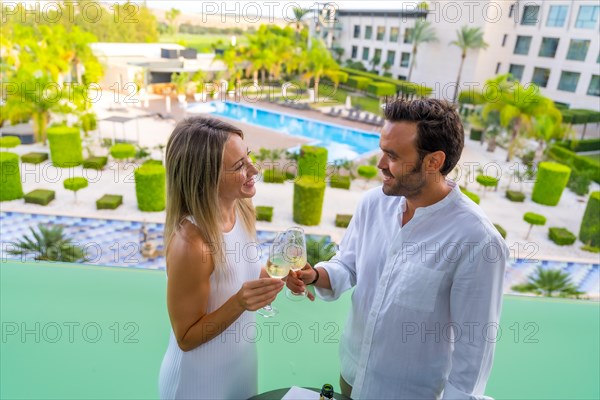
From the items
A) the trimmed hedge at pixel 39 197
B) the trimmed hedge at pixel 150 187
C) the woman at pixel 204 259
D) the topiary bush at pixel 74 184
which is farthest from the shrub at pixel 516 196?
the woman at pixel 204 259

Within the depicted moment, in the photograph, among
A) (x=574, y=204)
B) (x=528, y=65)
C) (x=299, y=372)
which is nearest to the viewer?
(x=299, y=372)

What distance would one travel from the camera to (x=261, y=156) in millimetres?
10828

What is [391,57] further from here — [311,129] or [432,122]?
[432,122]

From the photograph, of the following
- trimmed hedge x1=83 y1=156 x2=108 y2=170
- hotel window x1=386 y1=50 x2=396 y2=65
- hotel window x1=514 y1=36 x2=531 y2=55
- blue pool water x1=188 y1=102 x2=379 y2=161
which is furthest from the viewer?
hotel window x1=386 y1=50 x2=396 y2=65

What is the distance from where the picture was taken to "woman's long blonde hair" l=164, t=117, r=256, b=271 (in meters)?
1.38

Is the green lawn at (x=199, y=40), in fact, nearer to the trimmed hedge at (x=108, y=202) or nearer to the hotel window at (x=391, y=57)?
the hotel window at (x=391, y=57)

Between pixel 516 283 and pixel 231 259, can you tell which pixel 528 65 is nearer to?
pixel 516 283

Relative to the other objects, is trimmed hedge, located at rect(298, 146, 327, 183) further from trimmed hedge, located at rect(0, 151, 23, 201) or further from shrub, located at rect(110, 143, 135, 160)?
trimmed hedge, located at rect(0, 151, 23, 201)

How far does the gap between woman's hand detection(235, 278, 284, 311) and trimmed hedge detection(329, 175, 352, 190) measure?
338 inches

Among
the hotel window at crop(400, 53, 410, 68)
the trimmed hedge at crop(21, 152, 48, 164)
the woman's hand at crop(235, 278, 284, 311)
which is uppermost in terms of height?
the woman's hand at crop(235, 278, 284, 311)

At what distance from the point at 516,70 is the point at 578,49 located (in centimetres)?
363

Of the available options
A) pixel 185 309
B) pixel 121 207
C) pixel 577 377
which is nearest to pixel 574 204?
pixel 577 377

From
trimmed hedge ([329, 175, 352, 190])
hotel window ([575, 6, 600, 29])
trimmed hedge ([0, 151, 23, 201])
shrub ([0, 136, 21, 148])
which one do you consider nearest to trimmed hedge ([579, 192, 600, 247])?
trimmed hedge ([329, 175, 352, 190])

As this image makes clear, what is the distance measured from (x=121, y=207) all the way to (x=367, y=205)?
7.48 metres
